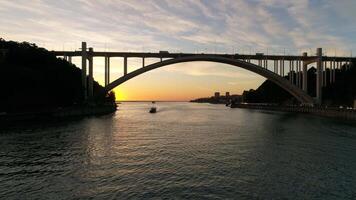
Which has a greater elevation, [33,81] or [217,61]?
[217,61]

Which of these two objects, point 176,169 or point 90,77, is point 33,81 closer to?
point 90,77

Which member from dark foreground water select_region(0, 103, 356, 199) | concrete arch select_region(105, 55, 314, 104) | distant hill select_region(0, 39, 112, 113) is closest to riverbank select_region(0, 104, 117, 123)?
distant hill select_region(0, 39, 112, 113)

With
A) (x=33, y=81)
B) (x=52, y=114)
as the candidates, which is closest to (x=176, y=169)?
(x=33, y=81)

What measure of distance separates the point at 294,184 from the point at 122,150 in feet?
41.7

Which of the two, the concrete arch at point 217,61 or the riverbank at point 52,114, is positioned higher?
the concrete arch at point 217,61

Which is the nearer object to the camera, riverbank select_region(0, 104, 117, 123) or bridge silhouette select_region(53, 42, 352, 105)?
riverbank select_region(0, 104, 117, 123)

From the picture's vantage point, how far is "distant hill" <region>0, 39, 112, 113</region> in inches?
1962

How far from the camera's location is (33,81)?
53.2 m

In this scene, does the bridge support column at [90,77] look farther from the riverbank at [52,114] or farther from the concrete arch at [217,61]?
the concrete arch at [217,61]

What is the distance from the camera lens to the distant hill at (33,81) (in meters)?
49.8

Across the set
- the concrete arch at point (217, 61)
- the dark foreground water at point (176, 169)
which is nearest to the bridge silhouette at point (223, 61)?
the concrete arch at point (217, 61)

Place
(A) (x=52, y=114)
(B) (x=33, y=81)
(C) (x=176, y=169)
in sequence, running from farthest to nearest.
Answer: (A) (x=52, y=114) → (B) (x=33, y=81) → (C) (x=176, y=169)

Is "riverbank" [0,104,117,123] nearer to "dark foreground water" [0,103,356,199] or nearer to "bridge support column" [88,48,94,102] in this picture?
"bridge support column" [88,48,94,102]

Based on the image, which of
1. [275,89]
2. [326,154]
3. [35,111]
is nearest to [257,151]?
[326,154]
